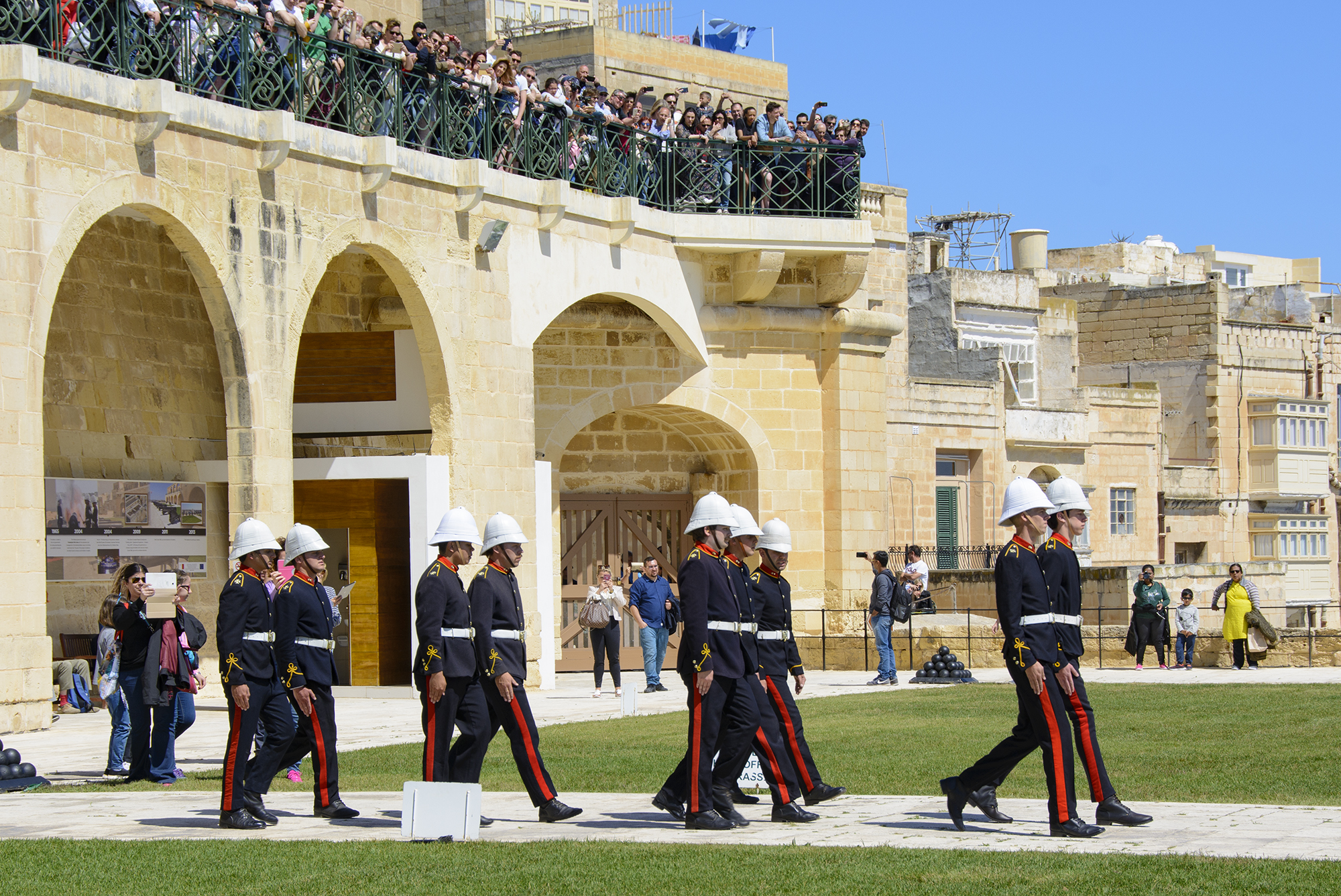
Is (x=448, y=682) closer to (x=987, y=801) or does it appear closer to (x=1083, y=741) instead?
(x=987, y=801)

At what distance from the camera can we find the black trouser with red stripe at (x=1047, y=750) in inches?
338

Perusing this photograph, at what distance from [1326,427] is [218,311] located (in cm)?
3766

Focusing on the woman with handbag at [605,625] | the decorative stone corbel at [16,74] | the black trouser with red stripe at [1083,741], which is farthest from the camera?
the woman with handbag at [605,625]

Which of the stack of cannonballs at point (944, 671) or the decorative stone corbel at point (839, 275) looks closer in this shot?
the stack of cannonballs at point (944, 671)

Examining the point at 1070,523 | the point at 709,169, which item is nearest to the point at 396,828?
the point at 1070,523

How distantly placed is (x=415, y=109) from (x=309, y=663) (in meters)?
9.57

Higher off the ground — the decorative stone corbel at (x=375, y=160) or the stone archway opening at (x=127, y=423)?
the decorative stone corbel at (x=375, y=160)

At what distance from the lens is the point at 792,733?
984 centimetres

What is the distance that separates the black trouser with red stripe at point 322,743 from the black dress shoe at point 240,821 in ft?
0.66

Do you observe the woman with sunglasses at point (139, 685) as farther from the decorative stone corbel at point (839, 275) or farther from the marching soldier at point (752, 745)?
the decorative stone corbel at point (839, 275)

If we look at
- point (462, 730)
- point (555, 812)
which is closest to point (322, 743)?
point (462, 730)

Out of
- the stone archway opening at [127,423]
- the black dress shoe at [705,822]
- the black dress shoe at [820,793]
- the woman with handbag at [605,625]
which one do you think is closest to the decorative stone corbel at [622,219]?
the woman with handbag at [605,625]

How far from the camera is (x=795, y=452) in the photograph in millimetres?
23281

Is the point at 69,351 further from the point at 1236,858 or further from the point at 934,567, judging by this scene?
the point at 934,567
